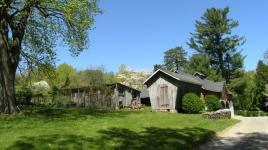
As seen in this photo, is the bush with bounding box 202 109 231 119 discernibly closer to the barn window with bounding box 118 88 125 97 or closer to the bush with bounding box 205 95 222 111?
the bush with bounding box 205 95 222 111

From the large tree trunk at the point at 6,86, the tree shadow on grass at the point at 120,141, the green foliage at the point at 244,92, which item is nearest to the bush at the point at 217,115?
the tree shadow on grass at the point at 120,141

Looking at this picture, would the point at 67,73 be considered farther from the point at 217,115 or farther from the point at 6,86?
the point at 6,86

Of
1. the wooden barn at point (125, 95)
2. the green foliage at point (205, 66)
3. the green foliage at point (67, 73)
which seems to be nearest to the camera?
the wooden barn at point (125, 95)

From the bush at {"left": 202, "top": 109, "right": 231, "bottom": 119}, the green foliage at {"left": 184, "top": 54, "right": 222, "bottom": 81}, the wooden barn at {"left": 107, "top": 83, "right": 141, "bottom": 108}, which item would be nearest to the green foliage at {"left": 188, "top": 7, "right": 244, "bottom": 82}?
the green foliage at {"left": 184, "top": 54, "right": 222, "bottom": 81}

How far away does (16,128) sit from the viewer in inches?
757

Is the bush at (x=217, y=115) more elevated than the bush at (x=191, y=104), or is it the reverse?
the bush at (x=191, y=104)

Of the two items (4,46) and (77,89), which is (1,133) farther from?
(77,89)

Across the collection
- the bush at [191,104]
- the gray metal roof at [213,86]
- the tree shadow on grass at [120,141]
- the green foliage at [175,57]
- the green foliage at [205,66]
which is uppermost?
the green foliage at [175,57]

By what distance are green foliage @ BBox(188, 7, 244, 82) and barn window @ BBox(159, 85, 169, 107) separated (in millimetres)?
32067

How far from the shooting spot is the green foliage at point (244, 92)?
59.1 m

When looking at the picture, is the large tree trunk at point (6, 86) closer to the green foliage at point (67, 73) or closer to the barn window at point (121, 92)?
the barn window at point (121, 92)

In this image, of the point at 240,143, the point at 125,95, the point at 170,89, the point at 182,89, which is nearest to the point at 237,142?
the point at 240,143

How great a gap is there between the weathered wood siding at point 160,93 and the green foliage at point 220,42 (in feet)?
104

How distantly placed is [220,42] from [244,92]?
13.1 meters
